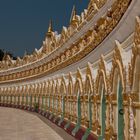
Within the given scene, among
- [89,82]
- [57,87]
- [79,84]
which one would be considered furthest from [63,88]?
[89,82]

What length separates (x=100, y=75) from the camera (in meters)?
10.3

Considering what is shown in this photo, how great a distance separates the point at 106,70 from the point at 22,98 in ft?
92.4

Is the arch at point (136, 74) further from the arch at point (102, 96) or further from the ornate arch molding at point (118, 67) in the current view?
the arch at point (102, 96)

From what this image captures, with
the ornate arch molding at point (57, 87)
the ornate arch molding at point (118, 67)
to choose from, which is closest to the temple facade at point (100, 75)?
the ornate arch molding at point (118, 67)

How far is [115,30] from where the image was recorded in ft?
29.4

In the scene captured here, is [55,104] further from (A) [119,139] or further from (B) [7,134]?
(A) [119,139]

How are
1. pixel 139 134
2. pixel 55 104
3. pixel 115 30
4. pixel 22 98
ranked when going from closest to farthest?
pixel 139 134 → pixel 115 30 → pixel 55 104 → pixel 22 98

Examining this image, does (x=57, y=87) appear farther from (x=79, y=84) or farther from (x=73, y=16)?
(x=79, y=84)

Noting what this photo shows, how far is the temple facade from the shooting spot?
7375 mm

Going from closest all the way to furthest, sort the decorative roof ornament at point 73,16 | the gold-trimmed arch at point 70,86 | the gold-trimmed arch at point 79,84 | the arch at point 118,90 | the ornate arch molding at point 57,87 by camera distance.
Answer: the arch at point 118,90 < the gold-trimmed arch at point 79,84 < the gold-trimmed arch at point 70,86 < the decorative roof ornament at point 73,16 < the ornate arch molding at point 57,87

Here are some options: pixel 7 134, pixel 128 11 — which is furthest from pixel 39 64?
pixel 128 11

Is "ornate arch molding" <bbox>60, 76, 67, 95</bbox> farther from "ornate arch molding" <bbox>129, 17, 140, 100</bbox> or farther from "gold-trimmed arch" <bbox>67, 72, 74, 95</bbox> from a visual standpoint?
"ornate arch molding" <bbox>129, 17, 140, 100</bbox>

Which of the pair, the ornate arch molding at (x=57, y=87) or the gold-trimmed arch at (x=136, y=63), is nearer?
the gold-trimmed arch at (x=136, y=63)

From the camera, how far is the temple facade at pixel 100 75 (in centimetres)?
738
